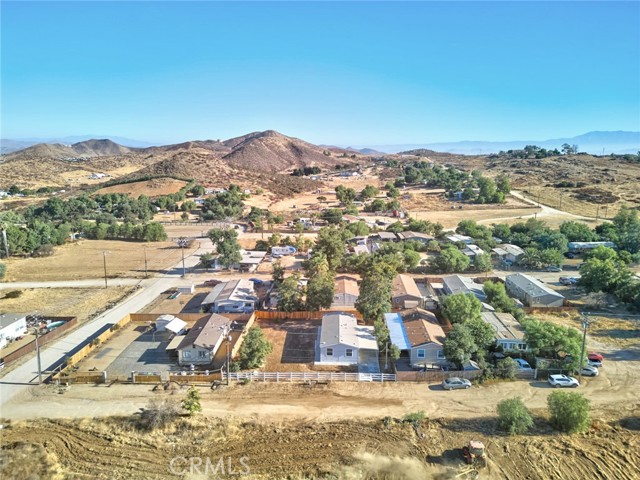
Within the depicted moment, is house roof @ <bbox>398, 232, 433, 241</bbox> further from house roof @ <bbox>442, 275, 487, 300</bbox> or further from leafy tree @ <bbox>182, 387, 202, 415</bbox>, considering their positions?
leafy tree @ <bbox>182, 387, 202, 415</bbox>

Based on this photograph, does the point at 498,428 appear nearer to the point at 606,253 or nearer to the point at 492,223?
the point at 606,253

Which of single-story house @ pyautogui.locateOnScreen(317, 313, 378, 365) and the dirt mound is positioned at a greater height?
single-story house @ pyautogui.locateOnScreen(317, 313, 378, 365)

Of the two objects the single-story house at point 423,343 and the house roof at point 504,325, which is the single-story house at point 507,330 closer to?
the house roof at point 504,325

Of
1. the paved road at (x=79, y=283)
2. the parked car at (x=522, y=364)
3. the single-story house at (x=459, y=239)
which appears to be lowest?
the parked car at (x=522, y=364)

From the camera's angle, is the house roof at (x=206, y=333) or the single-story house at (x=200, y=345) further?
the house roof at (x=206, y=333)

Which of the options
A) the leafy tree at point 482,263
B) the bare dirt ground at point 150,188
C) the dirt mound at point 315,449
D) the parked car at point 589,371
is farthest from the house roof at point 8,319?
the bare dirt ground at point 150,188

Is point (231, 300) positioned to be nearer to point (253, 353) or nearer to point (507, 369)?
point (253, 353)

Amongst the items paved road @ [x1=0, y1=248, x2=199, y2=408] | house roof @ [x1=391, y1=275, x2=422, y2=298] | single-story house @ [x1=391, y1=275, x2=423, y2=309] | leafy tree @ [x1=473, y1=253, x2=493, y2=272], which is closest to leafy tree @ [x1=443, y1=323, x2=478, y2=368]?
single-story house @ [x1=391, y1=275, x2=423, y2=309]
